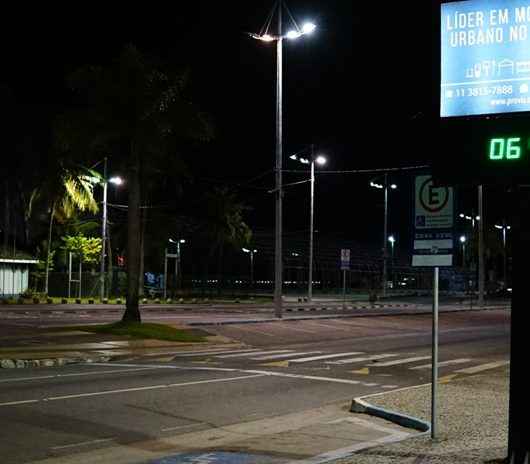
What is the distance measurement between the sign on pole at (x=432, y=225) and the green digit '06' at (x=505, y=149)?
1283 millimetres

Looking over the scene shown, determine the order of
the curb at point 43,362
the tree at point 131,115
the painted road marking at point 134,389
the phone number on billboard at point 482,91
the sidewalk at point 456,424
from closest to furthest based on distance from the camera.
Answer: the phone number on billboard at point 482,91, the sidewalk at point 456,424, the painted road marking at point 134,389, the curb at point 43,362, the tree at point 131,115

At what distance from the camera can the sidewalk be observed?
26.5 feet

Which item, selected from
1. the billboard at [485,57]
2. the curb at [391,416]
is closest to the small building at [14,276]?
the curb at [391,416]

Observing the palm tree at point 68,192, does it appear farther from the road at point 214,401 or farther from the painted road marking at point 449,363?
the painted road marking at point 449,363

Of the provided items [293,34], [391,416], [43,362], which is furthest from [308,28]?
[391,416]

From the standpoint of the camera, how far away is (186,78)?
26.7 metres

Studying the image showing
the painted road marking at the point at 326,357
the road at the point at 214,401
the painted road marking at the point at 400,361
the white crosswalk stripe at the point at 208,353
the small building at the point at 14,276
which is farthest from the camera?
the small building at the point at 14,276

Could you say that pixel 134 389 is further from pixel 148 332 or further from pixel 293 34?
pixel 293 34

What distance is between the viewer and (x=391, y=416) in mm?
11320

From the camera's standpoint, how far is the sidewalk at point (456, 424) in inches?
318

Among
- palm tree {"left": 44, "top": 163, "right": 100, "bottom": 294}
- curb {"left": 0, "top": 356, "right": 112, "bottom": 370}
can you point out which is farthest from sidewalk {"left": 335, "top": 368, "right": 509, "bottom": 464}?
palm tree {"left": 44, "top": 163, "right": 100, "bottom": 294}

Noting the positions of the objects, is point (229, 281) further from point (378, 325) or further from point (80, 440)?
point (80, 440)

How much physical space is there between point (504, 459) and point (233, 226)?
6313 centimetres

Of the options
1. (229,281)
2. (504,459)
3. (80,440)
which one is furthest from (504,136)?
(229,281)
